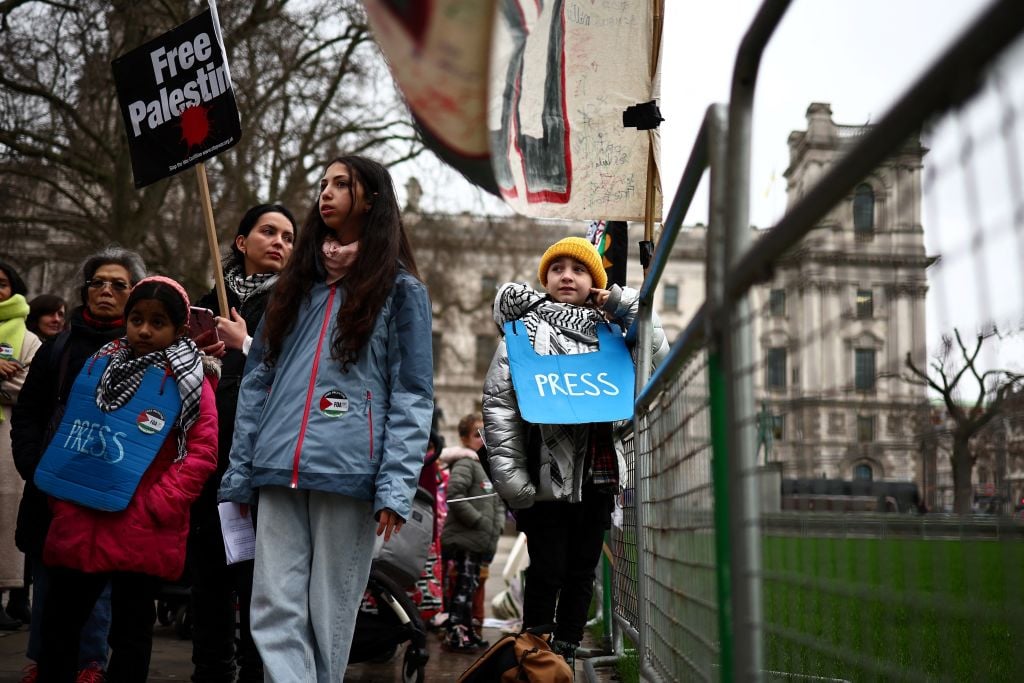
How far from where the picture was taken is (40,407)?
452 cm

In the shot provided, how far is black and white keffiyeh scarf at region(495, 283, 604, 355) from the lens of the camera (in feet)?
14.5

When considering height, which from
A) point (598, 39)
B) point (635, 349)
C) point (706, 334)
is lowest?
point (706, 334)

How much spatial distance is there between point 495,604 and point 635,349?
536 cm

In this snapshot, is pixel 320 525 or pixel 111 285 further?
pixel 111 285

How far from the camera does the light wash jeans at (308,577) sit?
3.45 m

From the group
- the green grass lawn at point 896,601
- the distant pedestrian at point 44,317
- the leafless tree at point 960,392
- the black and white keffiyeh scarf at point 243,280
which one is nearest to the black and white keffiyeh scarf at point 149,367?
the black and white keffiyeh scarf at point 243,280

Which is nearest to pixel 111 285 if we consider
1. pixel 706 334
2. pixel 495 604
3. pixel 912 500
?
pixel 706 334

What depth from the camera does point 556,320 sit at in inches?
176

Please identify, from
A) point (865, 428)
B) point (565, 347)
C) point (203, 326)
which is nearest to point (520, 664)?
point (565, 347)

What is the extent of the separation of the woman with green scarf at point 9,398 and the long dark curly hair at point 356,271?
10.5 feet

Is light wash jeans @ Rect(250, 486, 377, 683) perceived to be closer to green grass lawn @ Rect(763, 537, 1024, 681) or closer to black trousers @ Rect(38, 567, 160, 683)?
black trousers @ Rect(38, 567, 160, 683)

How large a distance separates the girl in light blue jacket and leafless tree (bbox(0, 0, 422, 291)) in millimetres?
10375

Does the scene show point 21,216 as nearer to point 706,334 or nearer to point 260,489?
point 260,489

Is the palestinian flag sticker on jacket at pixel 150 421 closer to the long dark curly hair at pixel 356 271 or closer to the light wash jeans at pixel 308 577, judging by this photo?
the long dark curly hair at pixel 356 271
